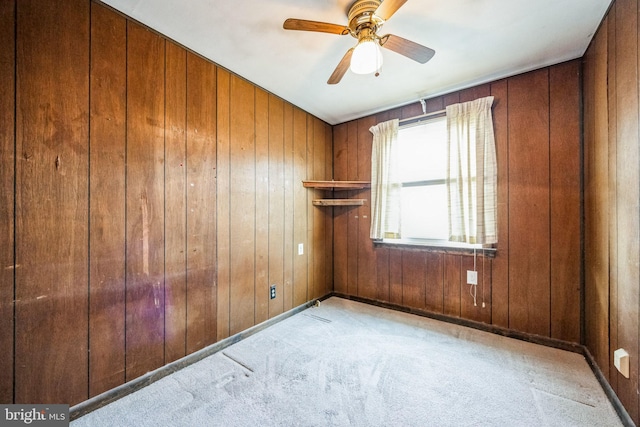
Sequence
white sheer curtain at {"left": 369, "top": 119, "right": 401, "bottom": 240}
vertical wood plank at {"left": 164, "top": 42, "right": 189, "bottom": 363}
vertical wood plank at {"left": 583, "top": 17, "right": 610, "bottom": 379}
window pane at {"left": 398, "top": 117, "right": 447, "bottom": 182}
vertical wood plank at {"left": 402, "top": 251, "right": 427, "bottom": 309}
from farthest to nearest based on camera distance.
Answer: white sheer curtain at {"left": 369, "top": 119, "right": 401, "bottom": 240} → vertical wood plank at {"left": 402, "top": 251, "right": 427, "bottom": 309} → window pane at {"left": 398, "top": 117, "right": 447, "bottom": 182} → vertical wood plank at {"left": 164, "top": 42, "right": 189, "bottom": 363} → vertical wood plank at {"left": 583, "top": 17, "right": 610, "bottom": 379}

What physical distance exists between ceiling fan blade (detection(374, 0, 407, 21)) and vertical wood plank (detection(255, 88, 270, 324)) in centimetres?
137

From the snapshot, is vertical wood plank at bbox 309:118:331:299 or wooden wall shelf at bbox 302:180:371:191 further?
vertical wood plank at bbox 309:118:331:299

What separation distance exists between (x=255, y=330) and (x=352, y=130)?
8.22ft

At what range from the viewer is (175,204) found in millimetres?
1797

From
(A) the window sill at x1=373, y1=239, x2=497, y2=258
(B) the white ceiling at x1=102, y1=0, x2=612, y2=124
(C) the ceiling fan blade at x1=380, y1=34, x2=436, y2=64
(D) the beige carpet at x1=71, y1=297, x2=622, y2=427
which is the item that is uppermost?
(B) the white ceiling at x1=102, y1=0, x2=612, y2=124

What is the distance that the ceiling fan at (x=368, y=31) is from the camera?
134 cm

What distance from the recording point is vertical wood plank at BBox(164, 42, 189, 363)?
175cm

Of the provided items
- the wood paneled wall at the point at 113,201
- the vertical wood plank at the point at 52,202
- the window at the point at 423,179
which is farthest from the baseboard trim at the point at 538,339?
the vertical wood plank at the point at 52,202

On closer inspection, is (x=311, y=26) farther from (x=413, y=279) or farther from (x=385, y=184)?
(x=413, y=279)

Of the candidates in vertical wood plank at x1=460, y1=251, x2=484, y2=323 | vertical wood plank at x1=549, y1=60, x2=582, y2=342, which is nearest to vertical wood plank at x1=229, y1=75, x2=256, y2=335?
vertical wood plank at x1=460, y1=251, x2=484, y2=323

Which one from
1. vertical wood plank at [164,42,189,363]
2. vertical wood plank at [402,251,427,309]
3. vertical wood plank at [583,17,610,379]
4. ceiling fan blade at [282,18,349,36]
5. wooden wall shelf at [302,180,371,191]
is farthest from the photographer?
wooden wall shelf at [302,180,371,191]

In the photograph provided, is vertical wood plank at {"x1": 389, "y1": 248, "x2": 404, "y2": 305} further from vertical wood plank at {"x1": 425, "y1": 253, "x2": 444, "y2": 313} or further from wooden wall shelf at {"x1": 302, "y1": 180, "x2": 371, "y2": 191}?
wooden wall shelf at {"x1": 302, "y1": 180, "x2": 371, "y2": 191}

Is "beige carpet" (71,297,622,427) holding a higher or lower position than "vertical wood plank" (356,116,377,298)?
lower

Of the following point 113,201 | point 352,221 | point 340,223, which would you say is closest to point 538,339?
point 352,221
